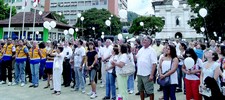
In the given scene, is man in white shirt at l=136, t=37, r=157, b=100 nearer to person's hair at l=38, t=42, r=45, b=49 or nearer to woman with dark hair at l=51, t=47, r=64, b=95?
woman with dark hair at l=51, t=47, r=64, b=95

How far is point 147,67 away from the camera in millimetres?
5617

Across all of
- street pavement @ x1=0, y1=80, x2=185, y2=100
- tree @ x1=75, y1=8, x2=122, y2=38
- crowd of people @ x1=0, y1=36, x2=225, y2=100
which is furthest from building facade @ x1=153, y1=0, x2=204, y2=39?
street pavement @ x1=0, y1=80, x2=185, y2=100

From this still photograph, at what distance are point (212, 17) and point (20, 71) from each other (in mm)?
22676

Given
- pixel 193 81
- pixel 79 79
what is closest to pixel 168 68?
pixel 193 81

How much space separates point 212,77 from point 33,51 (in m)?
7.09

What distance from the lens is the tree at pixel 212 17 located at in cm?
2406

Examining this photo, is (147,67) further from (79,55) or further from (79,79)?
(79,79)

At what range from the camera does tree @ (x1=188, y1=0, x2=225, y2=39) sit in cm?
2406

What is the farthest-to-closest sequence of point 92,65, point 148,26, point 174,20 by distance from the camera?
point 174,20 < point 148,26 < point 92,65

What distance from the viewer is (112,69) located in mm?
6840

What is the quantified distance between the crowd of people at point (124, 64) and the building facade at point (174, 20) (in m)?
51.6

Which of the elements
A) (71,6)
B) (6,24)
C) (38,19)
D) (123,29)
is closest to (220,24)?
(38,19)

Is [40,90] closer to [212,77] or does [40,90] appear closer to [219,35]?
[212,77]

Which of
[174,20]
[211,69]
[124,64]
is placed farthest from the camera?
[174,20]
